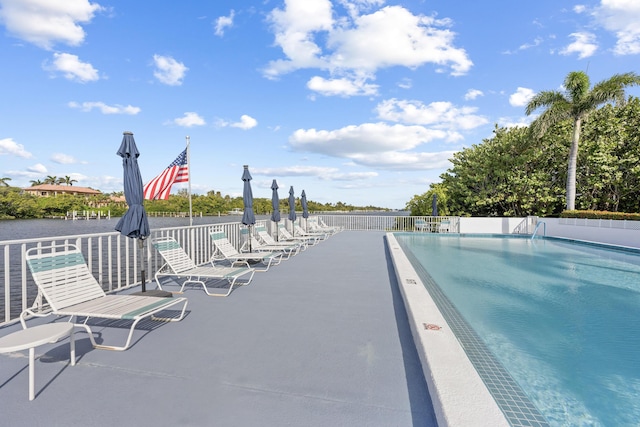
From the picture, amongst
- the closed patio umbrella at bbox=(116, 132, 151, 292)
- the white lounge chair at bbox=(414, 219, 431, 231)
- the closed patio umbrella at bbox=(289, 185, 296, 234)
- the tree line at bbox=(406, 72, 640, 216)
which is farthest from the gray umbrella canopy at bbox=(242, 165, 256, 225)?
the tree line at bbox=(406, 72, 640, 216)

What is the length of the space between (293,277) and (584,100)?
18074 mm

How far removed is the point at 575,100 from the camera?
16.1 m

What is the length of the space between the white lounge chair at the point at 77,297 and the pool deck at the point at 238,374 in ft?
1.02

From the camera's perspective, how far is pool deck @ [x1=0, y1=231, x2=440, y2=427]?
191cm

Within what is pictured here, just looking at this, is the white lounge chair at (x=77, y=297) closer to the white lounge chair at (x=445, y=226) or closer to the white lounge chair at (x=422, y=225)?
the white lounge chair at (x=445, y=226)

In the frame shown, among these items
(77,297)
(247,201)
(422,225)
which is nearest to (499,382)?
(77,297)

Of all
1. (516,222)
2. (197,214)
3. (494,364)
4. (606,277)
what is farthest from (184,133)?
(197,214)

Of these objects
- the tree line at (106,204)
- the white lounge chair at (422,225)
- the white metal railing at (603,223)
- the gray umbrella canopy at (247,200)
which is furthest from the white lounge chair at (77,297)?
the tree line at (106,204)

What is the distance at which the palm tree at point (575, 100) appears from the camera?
15.3 m

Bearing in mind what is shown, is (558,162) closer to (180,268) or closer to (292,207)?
(292,207)

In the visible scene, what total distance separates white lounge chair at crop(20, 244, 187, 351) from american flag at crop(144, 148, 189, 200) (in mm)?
5029

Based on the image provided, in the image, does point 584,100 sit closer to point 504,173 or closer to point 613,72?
point 613,72

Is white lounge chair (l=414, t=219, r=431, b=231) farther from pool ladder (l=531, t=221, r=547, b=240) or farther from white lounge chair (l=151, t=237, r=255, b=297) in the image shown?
white lounge chair (l=151, t=237, r=255, b=297)

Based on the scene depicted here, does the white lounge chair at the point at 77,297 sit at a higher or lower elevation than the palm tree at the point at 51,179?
lower
